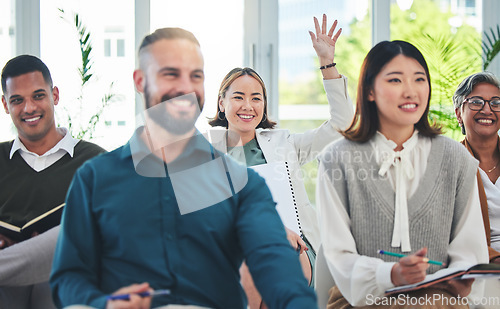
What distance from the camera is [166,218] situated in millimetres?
1510

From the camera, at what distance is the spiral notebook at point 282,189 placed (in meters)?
2.44

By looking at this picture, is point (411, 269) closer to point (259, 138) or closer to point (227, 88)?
point (259, 138)

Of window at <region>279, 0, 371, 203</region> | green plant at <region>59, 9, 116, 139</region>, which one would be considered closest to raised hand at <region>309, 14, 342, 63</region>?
window at <region>279, 0, 371, 203</region>

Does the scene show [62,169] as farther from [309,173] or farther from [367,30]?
[367,30]

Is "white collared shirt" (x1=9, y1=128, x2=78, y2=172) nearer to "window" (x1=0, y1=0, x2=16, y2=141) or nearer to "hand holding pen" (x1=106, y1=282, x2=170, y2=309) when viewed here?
"hand holding pen" (x1=106, y1=282, x2=170, y2=309)

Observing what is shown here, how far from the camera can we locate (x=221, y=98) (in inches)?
119

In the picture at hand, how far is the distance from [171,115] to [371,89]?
781 mm

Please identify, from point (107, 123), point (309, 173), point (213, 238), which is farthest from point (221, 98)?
point (213, 238)

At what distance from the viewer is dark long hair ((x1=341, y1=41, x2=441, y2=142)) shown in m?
1.83

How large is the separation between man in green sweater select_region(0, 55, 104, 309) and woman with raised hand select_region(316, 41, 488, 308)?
3.81 ft

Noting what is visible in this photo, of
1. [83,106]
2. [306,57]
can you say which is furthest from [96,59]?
[306,57]

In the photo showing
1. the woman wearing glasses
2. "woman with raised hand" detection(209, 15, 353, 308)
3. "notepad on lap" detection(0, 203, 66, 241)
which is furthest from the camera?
"woman with raised hand" detection(209, 15, 353, 308)

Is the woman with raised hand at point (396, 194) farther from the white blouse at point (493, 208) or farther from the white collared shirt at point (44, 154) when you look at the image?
the white collared shirt at point (44, 154)

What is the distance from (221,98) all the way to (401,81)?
1.41 m
